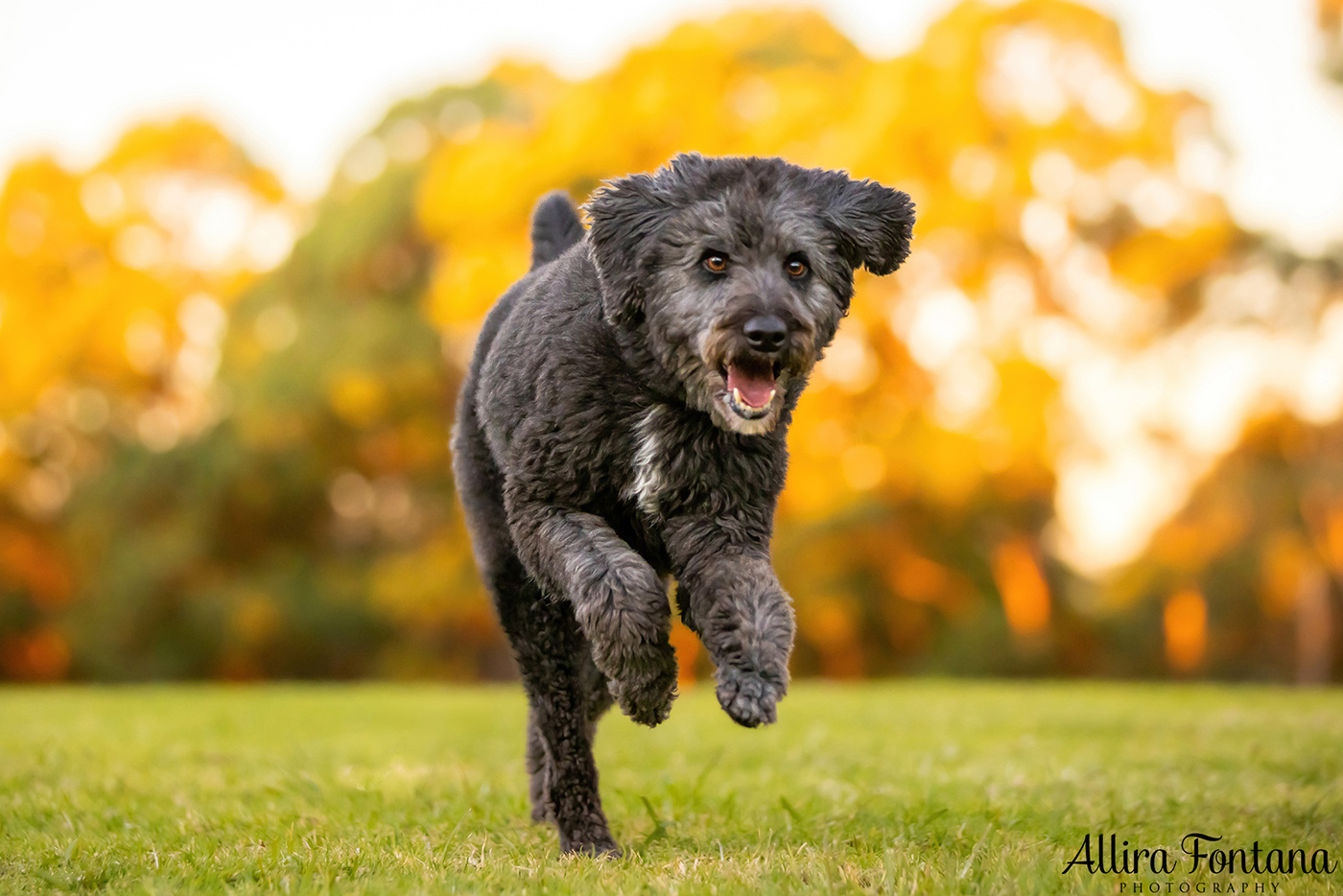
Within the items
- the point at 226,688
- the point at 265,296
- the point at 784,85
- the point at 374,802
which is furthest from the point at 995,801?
the point at 265,296

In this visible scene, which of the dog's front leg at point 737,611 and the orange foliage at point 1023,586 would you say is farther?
the orange foliage at point 1023,586

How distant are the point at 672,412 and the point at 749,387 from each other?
0.30 meters

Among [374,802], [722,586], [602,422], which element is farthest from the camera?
[374,802]

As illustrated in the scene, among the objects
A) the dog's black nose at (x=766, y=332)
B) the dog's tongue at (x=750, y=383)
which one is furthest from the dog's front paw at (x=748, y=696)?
the dog's black nose at (x=766, y=332)

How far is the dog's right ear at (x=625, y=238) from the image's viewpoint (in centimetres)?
388

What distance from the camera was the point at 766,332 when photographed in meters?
3.62

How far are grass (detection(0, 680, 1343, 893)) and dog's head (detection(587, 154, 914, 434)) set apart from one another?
143 cm

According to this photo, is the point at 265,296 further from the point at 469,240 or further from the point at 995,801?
the point at 995,801

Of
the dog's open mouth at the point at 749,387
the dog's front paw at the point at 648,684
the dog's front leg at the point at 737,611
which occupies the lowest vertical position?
the dog's front paw at the point at 648,684

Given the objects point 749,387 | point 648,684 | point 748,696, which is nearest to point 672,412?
point 749,387

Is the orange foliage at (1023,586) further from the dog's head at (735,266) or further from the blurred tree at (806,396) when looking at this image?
the dog's head at (735,266)

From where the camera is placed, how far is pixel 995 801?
17.2 ft

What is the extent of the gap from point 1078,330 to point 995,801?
515 inches

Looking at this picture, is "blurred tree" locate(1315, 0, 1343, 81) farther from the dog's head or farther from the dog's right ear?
A: the dog's right ear
